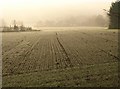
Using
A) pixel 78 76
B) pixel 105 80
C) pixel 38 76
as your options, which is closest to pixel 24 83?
pixel 38 76

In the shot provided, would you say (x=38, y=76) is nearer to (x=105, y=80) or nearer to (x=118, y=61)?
(x=105, y=80)

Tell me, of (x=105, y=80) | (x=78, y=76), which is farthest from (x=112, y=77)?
(x=78, y=76)

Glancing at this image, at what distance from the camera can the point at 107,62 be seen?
1970cm

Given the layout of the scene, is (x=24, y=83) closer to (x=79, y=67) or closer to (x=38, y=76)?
(x=38, y=76)

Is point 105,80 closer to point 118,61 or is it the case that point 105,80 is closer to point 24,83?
point 24,83

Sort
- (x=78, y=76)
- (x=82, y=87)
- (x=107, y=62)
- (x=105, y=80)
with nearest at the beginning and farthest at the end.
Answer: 1. (x=82, y=87)
2. (x=105, y=80)
3. (x=78, y=76)
4. (x=107, y=62)

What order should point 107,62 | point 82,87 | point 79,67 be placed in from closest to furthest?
point 82,87
point 79,67
point 107,62

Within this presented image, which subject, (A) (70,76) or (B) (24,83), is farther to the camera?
(A) (70,76)

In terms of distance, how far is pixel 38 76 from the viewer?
15.4 m

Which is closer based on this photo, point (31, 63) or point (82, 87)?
point (82, 87)

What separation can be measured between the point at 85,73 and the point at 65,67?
97.8 inches

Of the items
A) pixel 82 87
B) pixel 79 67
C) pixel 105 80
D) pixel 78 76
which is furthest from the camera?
pixel 79 67

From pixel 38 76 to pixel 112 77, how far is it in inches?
147

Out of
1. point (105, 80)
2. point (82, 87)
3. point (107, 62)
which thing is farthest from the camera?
point (107, 62)
